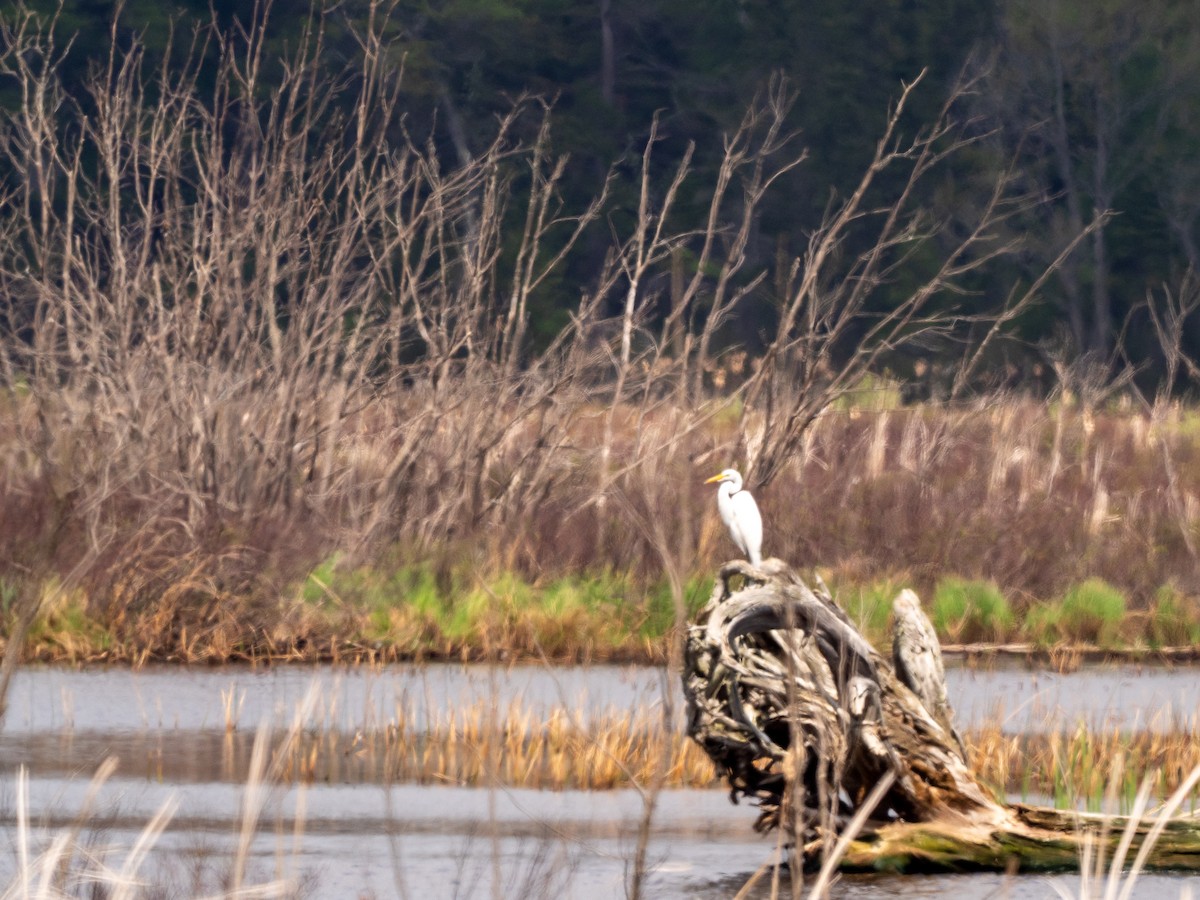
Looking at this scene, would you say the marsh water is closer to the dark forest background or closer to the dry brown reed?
the dry brown reed

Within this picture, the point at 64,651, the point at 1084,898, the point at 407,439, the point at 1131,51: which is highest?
the point at 1131,51

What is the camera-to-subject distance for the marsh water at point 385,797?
6.77 m

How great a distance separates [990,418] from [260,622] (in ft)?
38.2

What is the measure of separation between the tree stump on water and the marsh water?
106 millimetres

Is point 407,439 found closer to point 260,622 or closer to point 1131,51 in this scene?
point 260,622

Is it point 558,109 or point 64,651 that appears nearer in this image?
point 64,651

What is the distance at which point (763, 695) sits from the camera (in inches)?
275

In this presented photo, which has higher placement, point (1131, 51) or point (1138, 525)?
point (1131, 51)

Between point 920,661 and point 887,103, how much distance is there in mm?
30497

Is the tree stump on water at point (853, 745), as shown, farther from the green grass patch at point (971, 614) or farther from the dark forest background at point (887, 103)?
the dark forest background at point (887, 103)

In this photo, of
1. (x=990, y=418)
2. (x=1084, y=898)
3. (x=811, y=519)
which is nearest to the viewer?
(x=1084, y=898)

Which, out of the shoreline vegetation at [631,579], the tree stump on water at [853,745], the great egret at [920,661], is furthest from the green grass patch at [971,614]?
the tree stump on water at [853,745]

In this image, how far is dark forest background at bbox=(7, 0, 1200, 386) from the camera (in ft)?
123

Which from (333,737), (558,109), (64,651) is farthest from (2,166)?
(333,737)
